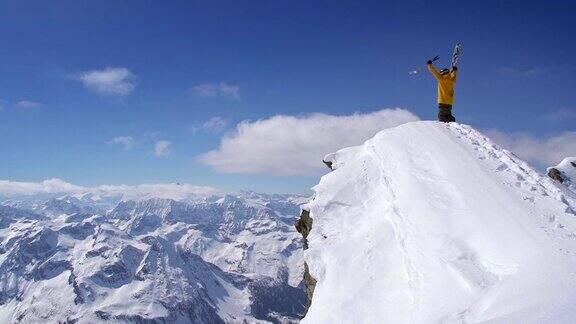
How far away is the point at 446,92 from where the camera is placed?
82.4ft

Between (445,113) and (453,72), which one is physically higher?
(453,72)

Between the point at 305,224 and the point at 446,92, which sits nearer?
the point at 305,224

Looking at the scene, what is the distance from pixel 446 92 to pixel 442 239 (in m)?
13.9

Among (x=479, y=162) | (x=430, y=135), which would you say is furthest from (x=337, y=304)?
(x=430, y=135)

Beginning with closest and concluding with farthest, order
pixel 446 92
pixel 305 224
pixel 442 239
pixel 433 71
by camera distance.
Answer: pixel 442 239, pixel 305 224, pixel 433 71, pixel 446 92

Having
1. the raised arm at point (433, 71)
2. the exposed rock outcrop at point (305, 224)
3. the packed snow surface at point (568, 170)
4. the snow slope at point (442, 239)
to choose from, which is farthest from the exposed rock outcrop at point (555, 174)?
the exposed rock outcrop at point (305, 224)

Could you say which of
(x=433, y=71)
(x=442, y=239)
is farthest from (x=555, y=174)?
(x=442, y=239)

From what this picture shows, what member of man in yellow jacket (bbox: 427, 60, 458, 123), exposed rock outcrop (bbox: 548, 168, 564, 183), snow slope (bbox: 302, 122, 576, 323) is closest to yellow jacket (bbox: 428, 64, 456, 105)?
man in yellow jacket (bbox: 427, 60, 458, 123)

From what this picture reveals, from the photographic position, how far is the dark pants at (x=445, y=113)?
82.1 ft

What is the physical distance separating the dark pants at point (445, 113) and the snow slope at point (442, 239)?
12.8ft

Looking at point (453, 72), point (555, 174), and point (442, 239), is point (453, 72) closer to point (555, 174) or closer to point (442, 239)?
point (555, 174)

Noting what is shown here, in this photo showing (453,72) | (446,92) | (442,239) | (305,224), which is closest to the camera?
(442,239)

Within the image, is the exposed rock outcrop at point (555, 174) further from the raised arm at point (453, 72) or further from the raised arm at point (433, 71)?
the raised arm at point (433, 71)

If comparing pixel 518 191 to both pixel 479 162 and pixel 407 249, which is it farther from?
pixel 407 249
